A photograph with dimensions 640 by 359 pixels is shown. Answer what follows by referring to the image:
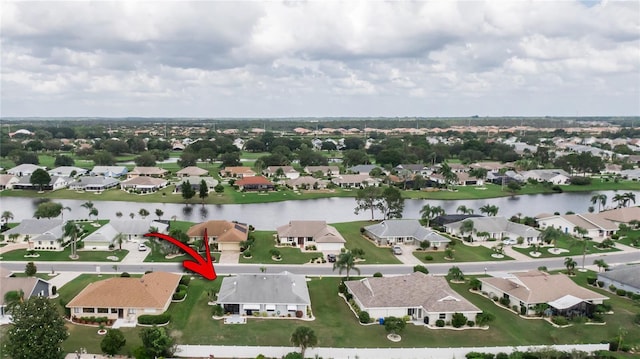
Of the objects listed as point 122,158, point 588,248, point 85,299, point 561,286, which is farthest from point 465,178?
point 122,158

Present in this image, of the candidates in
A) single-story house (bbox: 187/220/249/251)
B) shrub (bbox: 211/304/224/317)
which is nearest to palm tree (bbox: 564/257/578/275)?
single-story house (bbox: 187/220/249/251)

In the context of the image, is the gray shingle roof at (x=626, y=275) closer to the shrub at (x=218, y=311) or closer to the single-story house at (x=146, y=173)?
the shrub at (x=218, y=311)

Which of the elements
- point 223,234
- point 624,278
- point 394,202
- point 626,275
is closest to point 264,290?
point 223,234

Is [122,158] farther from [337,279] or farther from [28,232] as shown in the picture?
[337,279]

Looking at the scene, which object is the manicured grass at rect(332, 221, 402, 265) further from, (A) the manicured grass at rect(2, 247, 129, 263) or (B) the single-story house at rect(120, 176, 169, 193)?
(B) the single-story house at rect(120, 176, 169, 193)

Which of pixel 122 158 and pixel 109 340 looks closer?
pixel 109 340

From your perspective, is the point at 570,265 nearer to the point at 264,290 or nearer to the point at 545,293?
the point at 545,293

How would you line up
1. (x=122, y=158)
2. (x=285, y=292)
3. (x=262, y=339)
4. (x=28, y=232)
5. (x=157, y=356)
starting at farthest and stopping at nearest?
(x=122, y=158)
(x=28, y=232)
(x=285, y=292)
(x=262, y=339)
(x=157, y=356)
